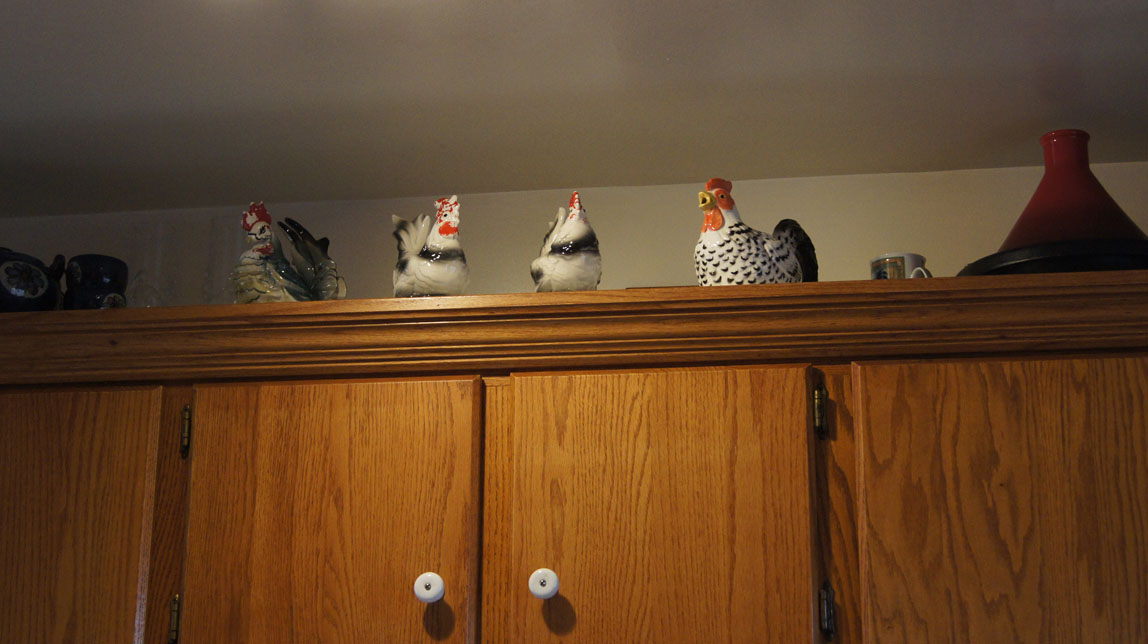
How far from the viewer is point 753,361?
1.33 meters

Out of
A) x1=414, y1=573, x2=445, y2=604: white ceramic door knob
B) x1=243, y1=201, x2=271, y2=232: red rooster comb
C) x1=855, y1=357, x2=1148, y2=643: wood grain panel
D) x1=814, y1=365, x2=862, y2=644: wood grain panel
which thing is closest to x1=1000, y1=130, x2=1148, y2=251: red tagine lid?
x1=855, y1=357, x2=1148, y2=643: wood grain panel

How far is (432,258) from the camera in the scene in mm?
1452

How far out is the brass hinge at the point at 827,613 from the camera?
1.25m

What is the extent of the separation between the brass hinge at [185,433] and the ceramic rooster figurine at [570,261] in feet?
1.72

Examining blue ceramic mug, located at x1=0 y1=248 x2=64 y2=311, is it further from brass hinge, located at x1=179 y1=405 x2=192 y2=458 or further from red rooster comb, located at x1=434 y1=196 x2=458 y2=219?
red rooster comb, located at x1=434 y1=196 x2=458 y2=219

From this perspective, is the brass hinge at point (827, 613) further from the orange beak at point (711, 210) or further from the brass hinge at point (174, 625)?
the brass hinge at point (174, 625)

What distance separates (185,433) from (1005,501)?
1.09 meters

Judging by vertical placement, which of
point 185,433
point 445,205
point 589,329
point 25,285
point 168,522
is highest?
point 445,205

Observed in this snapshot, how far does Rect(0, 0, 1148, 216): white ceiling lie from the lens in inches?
52.8

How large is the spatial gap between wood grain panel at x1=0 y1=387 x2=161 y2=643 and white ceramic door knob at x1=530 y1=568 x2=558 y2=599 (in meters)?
0.54

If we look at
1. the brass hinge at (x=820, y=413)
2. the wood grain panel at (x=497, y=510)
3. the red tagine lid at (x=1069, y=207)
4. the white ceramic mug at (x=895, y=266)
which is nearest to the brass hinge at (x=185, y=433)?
the wood grain panel at (x=497, y=510)

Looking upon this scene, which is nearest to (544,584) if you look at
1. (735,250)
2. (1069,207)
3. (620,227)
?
(735,250)

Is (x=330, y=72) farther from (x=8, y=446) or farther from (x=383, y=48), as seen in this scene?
(x=8, y=446)

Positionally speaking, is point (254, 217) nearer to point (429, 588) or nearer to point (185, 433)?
point (185, 433)
